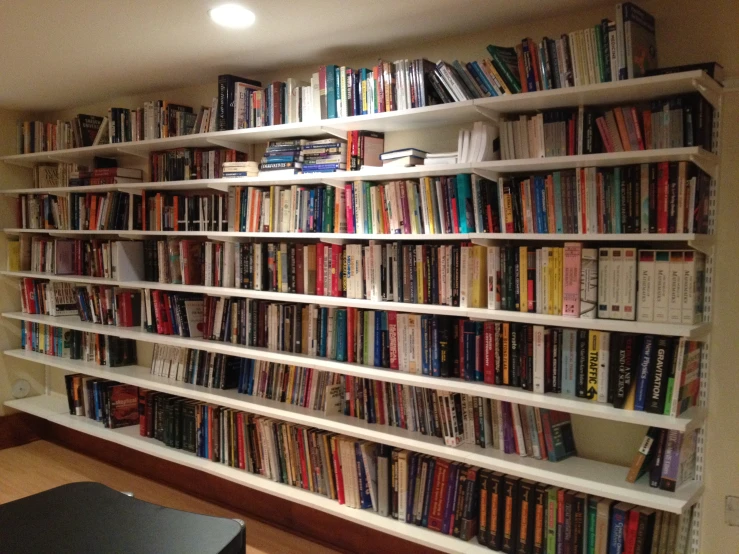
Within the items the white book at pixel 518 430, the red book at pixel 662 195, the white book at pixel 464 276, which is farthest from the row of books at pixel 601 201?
the white book at pixel 518 430

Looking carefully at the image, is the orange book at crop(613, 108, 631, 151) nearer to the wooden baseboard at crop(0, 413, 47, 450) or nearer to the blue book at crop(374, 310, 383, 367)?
the blue book at crop(374, 310, 383, 367)

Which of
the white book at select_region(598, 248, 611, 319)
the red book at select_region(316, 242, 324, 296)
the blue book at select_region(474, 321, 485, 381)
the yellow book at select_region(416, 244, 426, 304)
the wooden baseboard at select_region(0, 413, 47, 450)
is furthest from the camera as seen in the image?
the wooden baseboard at select_region(0, 413, 47, 450)

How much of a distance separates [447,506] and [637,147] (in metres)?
1.50

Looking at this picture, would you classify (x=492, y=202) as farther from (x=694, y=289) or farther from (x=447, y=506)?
(x=447, y=506)

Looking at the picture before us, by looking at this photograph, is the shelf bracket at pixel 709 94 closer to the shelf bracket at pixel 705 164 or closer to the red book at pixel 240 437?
the shelf bracket at pixel 705 164

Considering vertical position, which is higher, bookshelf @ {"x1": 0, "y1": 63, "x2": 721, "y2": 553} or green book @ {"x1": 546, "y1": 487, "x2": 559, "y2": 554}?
bookshelf @ {"x1": 0, "y1": 63, "x2": 721, "y2": 553}

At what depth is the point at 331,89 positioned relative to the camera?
2.63 m

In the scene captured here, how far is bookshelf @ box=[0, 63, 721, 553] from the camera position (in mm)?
1882

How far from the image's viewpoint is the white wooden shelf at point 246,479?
2342mm

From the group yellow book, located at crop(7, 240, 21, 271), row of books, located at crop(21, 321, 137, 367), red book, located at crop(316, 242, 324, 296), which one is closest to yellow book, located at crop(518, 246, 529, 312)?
red book, located at crop(316, 242, 324, 296)

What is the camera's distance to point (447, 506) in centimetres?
237

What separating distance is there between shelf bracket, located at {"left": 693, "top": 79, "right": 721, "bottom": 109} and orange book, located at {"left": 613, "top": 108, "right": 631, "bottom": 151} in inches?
8.8

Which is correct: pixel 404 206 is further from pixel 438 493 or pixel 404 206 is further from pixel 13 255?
pixel 13 255

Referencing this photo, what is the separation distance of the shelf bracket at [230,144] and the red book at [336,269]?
2.95 ft
